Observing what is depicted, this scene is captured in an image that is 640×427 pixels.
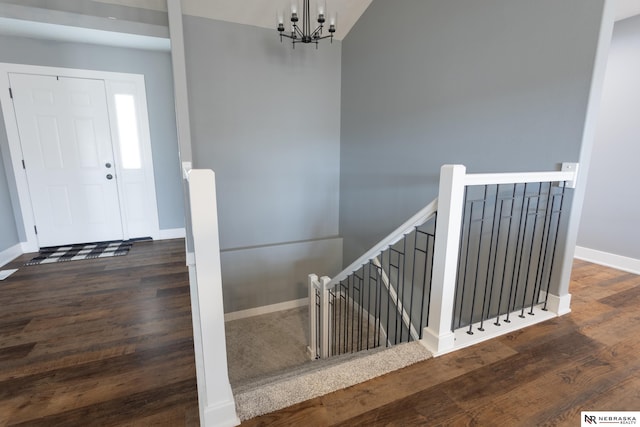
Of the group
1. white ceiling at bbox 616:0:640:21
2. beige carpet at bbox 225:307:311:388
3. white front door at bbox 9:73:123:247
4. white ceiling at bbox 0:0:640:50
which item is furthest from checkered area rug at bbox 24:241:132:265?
white ceiling at bbox 616:0:640:21

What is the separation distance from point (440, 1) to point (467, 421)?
3181 millimetres

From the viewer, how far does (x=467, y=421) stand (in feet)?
4.23

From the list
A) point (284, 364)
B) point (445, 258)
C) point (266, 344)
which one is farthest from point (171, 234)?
point (445, 258)

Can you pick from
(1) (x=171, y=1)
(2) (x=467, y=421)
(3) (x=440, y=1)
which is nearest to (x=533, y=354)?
(2) (x=467, y=421)

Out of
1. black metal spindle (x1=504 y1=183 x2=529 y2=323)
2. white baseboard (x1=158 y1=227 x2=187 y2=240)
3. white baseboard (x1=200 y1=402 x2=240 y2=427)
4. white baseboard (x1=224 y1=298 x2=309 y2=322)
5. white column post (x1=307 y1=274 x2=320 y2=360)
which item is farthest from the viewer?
white baseboard (x1=158 y1=227 x2=187 y2=240)

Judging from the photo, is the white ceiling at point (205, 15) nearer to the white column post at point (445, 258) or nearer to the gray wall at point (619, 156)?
the gray wall at point (619, 156)

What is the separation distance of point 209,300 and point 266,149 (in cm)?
314

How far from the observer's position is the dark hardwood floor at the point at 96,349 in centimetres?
153

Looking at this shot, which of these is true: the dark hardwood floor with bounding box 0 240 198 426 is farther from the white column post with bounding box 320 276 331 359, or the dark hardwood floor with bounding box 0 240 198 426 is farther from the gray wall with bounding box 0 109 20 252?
the white column post with bounding box 320 276 331 359

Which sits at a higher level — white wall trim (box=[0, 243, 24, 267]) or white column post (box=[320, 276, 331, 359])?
white wall trim (box=[0, 243, 24, 267])

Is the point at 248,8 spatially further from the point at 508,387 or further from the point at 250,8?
the point at 508,387

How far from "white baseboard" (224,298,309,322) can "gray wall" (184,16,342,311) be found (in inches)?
2.8

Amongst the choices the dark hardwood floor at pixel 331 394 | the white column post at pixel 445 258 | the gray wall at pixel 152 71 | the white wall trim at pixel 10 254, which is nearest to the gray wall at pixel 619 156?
the dark hardwood floor at pixel 331 394

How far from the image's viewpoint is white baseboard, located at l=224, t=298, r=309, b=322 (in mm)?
4076
